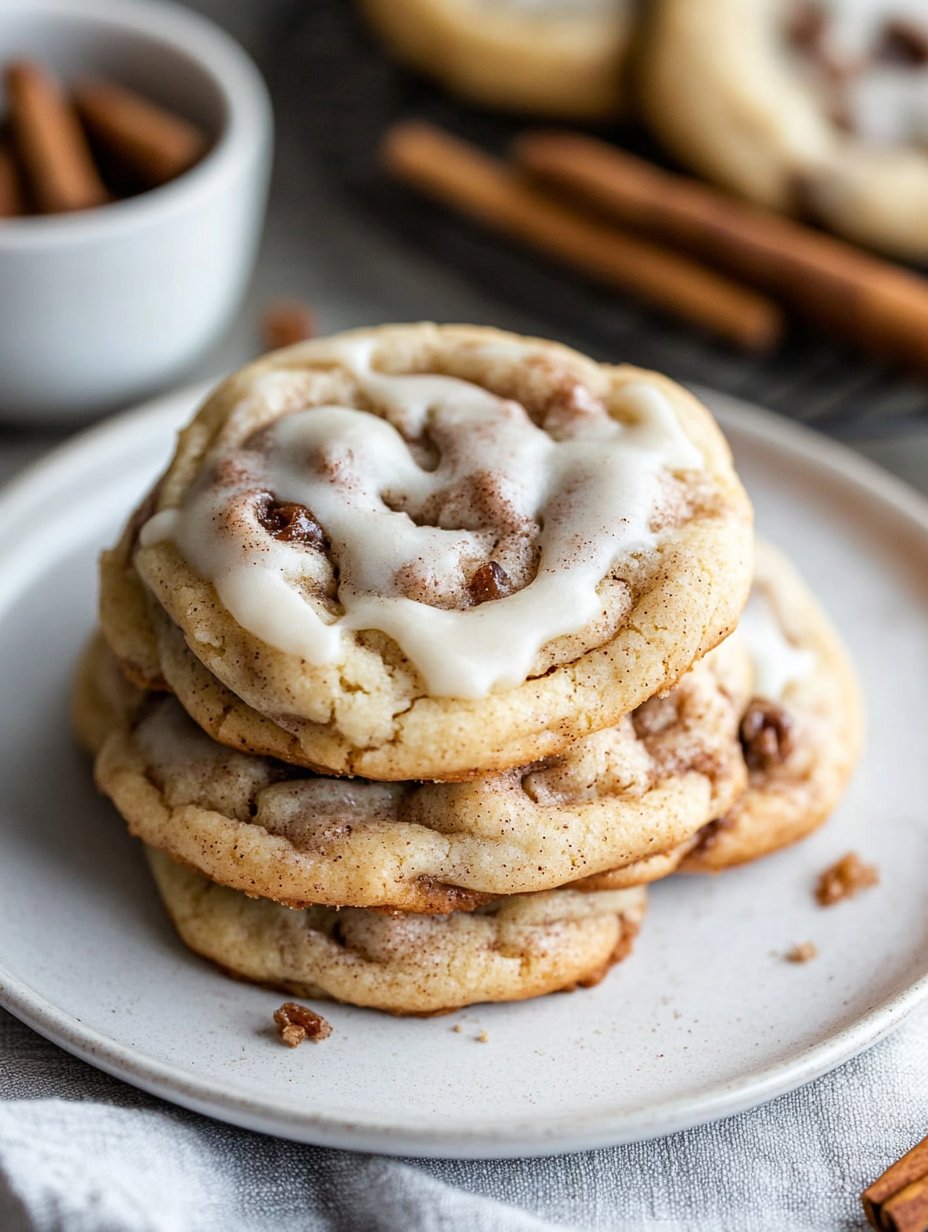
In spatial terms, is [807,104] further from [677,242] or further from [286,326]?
[286,326]

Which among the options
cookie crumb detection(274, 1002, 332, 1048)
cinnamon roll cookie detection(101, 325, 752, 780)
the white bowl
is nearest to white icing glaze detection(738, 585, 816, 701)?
cinnamon roll cookie detection(101, 325, 752, 780)

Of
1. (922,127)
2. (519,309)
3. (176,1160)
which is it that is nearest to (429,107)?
(519,309)

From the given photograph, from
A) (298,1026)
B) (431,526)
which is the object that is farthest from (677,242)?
(298,1026)

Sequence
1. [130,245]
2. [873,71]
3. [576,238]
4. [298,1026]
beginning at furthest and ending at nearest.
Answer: [873,71] → [576,238] → [130,245] → [298,1026]

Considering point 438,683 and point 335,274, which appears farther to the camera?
point 335,274

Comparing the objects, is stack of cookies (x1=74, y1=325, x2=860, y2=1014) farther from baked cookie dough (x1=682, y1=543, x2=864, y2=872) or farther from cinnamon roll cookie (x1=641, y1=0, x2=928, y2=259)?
cinnamon roll cookie (x1=641, y1=0, x2=928, y2=259)

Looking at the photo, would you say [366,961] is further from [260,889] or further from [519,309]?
[519,309]

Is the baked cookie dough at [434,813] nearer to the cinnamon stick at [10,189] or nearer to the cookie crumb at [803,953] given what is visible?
the cookie crumb at [803,953]
